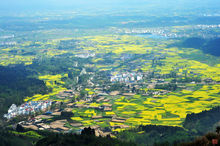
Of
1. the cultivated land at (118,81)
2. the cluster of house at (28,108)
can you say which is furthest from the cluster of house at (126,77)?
the cluster of house at (28,108)

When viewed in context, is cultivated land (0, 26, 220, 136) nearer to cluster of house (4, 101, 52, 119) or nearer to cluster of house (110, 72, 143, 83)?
cluster of house (110, 72, 143, 83)

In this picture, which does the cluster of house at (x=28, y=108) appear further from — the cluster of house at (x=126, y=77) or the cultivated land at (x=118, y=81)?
the cluster of house at (x=126, y=77)

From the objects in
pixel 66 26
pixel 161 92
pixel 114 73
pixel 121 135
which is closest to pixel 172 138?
pixel 121 135

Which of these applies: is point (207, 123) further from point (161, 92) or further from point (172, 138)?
point (161, 92)

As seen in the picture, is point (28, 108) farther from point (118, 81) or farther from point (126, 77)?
point (126, 77)

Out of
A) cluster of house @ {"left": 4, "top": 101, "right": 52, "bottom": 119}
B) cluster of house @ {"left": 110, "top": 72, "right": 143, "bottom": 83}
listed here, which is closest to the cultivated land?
cluster of house @ {"left": 110, "top": 72, "right": 143, "bottom": 83}

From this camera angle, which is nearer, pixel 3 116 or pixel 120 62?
pixel 3 116
